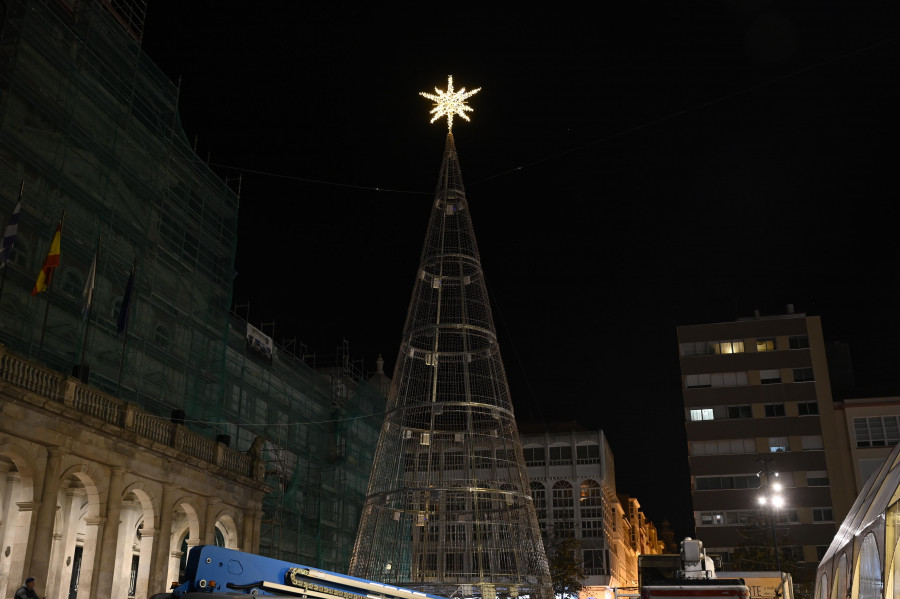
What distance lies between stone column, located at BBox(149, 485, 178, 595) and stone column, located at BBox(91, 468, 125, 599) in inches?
84.2

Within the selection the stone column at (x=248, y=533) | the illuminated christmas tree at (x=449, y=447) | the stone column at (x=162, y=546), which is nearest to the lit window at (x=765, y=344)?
the illuminated christmas tree at (x=449, y=447)

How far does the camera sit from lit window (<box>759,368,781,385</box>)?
70750 mm

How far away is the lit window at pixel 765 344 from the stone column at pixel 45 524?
6158cm

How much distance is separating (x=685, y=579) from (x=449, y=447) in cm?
782

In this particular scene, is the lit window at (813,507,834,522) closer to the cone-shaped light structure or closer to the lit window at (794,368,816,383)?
the lit window at (794,368,816,383)

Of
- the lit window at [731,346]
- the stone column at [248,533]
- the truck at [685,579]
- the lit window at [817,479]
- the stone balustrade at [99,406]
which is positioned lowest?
the truck at [685,579]

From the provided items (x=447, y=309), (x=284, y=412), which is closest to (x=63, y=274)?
(x=447, y=309)

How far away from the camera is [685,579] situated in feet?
66.2

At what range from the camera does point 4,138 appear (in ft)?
88.3

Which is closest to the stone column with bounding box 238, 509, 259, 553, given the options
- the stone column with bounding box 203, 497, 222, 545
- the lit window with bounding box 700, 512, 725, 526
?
the stone column with bounding box 203, 497, 222, 545

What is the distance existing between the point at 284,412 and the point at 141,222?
18.8m

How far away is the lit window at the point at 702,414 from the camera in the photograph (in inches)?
2790

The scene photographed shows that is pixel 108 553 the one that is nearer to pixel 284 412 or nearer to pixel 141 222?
pixel 141 222

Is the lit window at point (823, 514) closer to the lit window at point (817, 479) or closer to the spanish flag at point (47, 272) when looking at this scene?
the lit window at point (817, 479)
